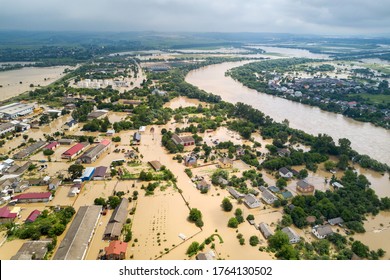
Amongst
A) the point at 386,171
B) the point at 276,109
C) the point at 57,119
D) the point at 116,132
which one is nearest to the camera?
the point at 386,171

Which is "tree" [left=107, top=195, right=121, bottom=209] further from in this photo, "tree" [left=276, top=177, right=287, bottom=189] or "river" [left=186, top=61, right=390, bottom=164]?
"river" [left=186, top=61, right=390, bottom=164]

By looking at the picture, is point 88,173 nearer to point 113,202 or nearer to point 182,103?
point 113,202

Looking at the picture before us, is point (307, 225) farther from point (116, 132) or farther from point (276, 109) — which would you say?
point (276, 109)

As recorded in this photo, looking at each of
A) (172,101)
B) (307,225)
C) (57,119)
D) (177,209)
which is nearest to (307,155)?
(307,225)

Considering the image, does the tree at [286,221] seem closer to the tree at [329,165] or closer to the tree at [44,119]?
the tree at [329,165]

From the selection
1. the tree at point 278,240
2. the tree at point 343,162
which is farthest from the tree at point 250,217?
the tree at point 343,162

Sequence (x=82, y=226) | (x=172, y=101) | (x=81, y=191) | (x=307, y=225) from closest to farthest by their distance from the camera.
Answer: (x=82, y=226) → (x=307, y=225) → (x=81, y=191) → (x=172, y=101)

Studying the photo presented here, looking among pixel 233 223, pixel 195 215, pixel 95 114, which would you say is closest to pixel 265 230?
pixel 233 223
